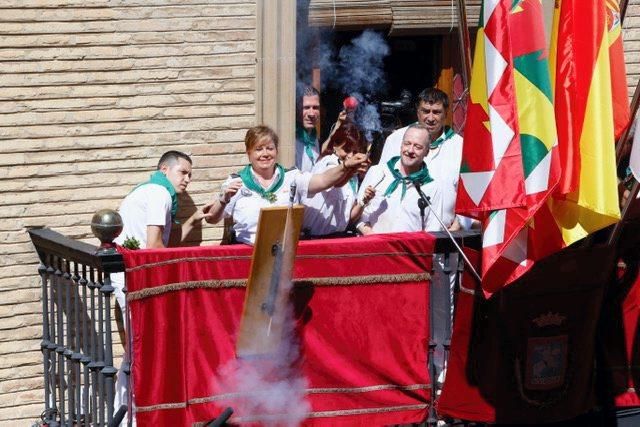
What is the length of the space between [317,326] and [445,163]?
69.2 inches

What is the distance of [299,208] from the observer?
25.1 feet

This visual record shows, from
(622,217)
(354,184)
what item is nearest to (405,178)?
(354,184)

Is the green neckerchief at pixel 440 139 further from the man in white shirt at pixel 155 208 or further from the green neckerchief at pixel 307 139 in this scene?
the man in white shirt at pixel 155 208

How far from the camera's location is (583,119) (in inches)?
303

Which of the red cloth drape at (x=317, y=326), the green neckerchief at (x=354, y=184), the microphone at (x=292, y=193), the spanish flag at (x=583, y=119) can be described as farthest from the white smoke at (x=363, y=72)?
the spanish flag at (x=583, y=119)

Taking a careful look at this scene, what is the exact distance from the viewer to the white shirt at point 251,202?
8.53 m

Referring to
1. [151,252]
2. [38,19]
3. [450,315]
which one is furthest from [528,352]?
[38,19]

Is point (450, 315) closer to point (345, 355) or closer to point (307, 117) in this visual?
point (345, 355)

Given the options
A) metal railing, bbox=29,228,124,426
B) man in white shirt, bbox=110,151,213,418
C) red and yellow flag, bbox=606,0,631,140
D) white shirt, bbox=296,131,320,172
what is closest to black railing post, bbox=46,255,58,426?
metal railing, bbox=29,228,124,426

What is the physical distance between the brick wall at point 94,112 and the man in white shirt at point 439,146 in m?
0.99

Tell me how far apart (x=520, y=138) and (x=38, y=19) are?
3212 mm

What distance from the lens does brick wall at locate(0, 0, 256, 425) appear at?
29.4 ft

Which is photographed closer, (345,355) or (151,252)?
(151,252)

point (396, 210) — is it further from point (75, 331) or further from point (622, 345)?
point (75, 331)
